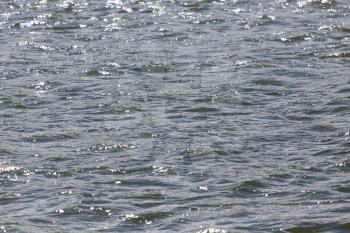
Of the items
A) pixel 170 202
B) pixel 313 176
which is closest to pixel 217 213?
pixel 170 202

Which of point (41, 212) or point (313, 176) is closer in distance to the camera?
point (41, 212)

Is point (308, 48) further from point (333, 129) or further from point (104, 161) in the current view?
Answer: point (104, 161)

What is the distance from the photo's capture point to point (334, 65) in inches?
547

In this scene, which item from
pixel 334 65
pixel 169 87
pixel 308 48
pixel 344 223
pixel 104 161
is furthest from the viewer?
pixel 308 48

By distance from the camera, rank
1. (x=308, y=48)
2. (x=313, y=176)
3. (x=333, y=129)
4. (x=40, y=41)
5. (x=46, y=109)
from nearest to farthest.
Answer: (x=313, y=176), (x=333, y=129), (x=46, y=109), (x=308, y=48), (x=40, y=41)

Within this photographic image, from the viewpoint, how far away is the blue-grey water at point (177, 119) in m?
8.48

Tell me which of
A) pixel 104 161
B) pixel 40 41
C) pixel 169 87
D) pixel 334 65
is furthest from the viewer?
pixel 40 41

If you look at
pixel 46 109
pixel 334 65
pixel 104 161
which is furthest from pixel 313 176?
pixel 334 65

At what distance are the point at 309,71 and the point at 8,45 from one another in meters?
4.89

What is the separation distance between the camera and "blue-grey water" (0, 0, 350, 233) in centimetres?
848

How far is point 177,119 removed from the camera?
11445 millimetres

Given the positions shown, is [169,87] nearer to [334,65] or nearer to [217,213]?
[334,65]

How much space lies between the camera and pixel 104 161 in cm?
987

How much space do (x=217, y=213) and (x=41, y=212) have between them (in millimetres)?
1425
